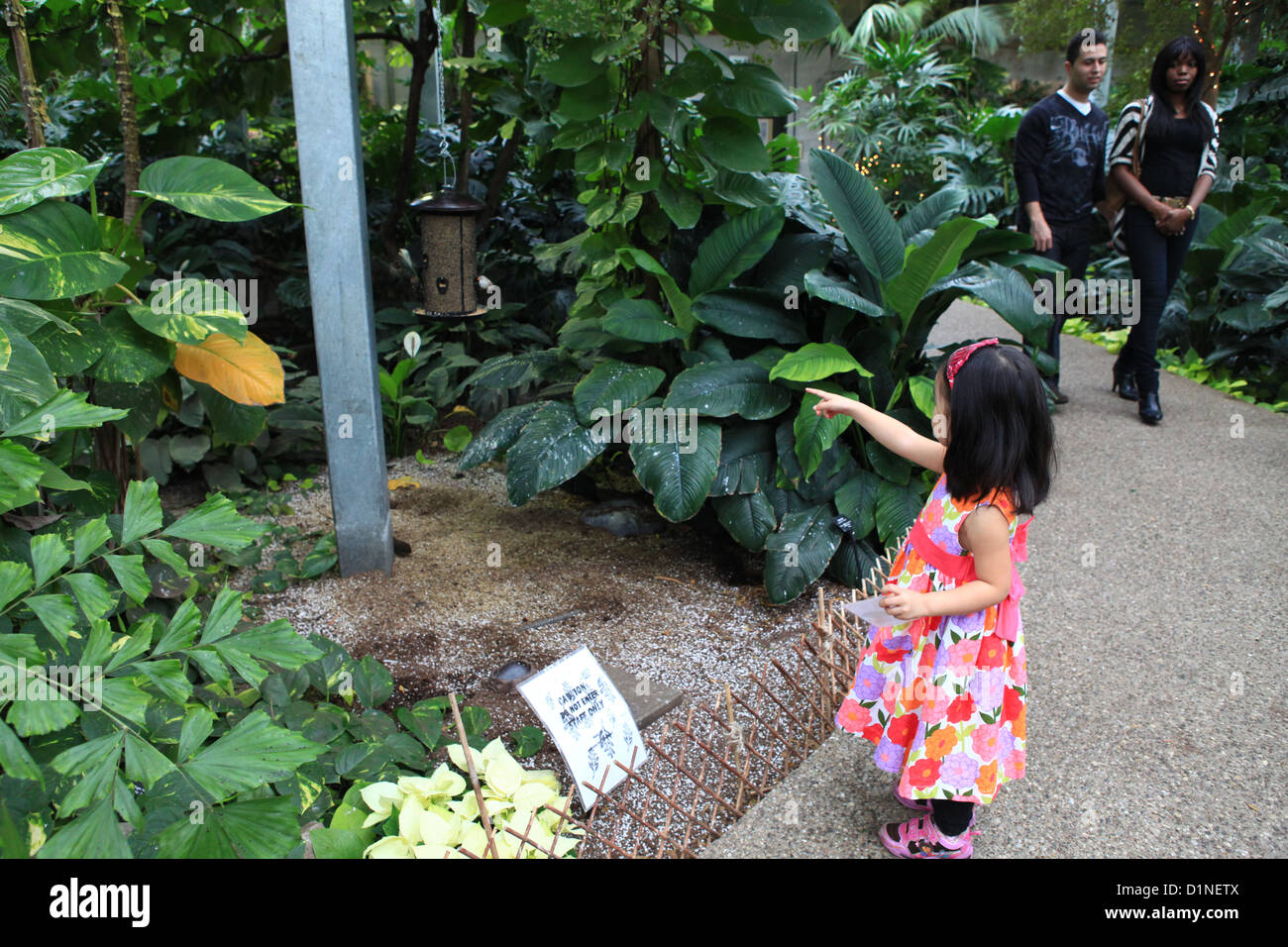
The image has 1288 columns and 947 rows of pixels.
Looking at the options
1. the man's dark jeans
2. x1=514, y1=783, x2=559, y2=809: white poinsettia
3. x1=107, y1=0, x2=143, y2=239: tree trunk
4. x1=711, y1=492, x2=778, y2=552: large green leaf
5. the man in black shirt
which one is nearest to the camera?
x1=514, y1=783, x2=559, y2=809: white poinsettia

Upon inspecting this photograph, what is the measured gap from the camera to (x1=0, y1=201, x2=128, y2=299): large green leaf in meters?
1.72

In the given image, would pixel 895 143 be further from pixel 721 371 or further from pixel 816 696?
pixel 816 696

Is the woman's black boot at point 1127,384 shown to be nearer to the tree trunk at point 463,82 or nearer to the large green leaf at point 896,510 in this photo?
the large green leaf at point 896,510

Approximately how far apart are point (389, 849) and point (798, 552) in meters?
1.71

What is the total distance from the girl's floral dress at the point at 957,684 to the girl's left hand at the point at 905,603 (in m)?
0.20

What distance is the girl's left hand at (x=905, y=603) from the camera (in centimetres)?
147

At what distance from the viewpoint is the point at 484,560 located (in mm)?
3352

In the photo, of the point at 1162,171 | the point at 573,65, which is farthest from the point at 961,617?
the point at 1162,171

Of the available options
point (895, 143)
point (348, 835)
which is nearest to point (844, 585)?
point (348, 835)

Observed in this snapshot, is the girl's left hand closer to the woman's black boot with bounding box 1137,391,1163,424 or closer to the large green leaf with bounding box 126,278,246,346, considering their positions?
the large green leaf with bounding box 126,278,246,346

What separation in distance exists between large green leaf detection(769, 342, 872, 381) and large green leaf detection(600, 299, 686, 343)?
46 centimetres

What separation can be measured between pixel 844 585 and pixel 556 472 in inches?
40.5

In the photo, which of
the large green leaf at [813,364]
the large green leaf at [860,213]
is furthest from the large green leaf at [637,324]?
the large green leaf at [860,213]

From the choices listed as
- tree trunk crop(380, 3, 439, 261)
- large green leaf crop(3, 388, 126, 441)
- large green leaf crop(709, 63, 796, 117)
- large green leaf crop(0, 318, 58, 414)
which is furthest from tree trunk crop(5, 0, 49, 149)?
tree trunk crop(380, 3, 439, 261)
